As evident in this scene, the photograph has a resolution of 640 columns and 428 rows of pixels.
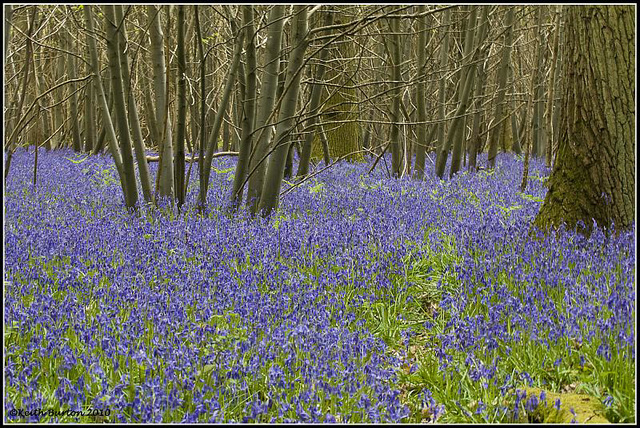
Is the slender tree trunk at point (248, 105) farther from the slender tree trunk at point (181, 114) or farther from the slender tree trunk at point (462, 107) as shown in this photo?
the slender tree trunk at point (462, 107)

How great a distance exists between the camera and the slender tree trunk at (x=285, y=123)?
677 centimetres

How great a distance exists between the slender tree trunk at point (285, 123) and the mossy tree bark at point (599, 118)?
292cm

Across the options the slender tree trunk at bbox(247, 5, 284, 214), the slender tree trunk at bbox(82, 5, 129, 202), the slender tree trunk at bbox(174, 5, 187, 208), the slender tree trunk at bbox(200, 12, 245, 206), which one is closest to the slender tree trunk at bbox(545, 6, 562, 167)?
the slender tree trunk at bbox(247, 5, 284, 214)

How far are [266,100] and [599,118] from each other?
3.66 metres

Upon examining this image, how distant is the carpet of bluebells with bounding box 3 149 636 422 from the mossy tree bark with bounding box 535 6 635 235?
33cm

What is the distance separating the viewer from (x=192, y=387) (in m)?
2.71

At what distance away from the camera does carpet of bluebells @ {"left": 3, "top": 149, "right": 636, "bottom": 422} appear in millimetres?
2725

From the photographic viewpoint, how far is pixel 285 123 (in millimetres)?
6965

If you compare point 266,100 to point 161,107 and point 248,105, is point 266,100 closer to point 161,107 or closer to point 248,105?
point 248,105

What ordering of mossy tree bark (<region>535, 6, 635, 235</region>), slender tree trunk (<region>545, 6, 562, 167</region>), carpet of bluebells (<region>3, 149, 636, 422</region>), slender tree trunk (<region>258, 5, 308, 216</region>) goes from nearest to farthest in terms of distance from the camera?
carpet of bluebells (<region>3, 149, 636, 422</region>) → mossy tree bark (<region>535, 6, 635, 235</region>) → slender tree trunk (<region>258, 5, 308, 216</region>) → slender tree trunk (<region>545, 6, 562, 167</region>)

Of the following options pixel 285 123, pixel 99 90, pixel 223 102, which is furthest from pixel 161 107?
pixel 285 123

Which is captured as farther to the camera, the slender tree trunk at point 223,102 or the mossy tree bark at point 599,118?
the slender tree trunk at point 223,102

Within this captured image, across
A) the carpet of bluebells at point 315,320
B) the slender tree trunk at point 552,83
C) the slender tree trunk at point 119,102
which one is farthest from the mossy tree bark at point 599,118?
the slender tree trunk at point 119,102

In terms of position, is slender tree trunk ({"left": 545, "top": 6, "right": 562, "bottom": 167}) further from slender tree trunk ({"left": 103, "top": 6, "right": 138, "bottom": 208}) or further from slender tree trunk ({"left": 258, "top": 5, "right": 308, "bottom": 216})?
slender tree trunk ({"left": 103, "top": 6, "right": 138, "bottom": 208})
